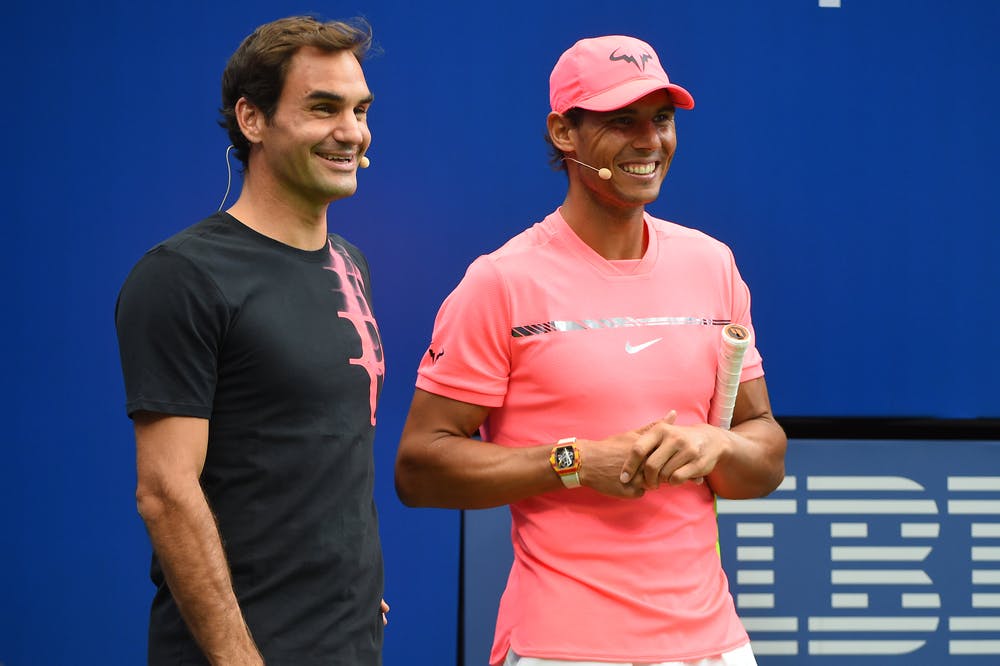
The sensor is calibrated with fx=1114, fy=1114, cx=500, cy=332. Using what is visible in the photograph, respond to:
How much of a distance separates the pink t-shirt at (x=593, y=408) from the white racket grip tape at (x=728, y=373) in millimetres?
27

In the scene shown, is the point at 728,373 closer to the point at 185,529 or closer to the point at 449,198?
the point at 185,529

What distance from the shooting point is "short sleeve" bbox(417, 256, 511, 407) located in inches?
76.1

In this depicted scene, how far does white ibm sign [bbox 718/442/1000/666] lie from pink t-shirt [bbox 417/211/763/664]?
2.84 feet

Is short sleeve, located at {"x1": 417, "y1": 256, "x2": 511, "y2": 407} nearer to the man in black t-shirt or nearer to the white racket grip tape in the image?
the man in black t-shirt

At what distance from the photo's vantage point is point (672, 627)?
1844 millimetres

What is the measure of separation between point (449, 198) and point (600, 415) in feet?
3.43

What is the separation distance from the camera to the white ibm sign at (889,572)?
9.05 feet

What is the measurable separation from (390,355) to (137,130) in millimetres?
826

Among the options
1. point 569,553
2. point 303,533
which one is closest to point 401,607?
point 569,553

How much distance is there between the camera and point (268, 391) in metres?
1.60

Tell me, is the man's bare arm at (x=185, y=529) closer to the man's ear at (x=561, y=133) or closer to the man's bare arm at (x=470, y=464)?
the man's bare arm at (x=470, y=464)

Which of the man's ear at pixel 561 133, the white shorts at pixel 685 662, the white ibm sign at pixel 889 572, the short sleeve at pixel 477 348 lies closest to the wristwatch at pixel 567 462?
the short sleeve at pixel 477 348

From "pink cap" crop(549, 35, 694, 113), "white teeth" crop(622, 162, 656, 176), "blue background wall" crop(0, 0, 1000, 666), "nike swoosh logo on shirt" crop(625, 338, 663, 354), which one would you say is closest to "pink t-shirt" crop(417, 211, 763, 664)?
"nike swoosh logo on shirt" crop(625, 338, 663, 354)

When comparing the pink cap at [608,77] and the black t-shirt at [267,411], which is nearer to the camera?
the black t-shirt at [267,411]
